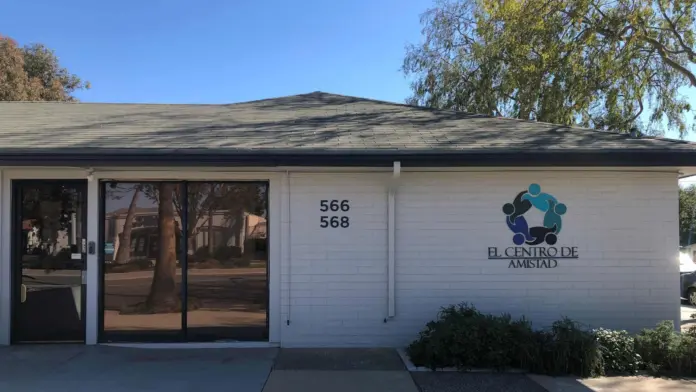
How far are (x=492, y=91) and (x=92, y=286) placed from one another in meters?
15.2

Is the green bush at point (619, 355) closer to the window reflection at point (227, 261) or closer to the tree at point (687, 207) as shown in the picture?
the window reflection at point (227, 261)

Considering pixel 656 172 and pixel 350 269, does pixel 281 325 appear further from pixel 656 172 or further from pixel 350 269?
pixel 656 172

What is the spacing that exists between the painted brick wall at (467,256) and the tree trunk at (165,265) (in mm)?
1649

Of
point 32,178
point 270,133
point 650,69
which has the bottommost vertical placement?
point 32,178

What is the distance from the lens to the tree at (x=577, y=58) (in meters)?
11.9

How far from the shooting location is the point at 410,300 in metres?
7.25

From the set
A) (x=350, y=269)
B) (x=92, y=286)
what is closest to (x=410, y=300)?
(x=350, y=269)

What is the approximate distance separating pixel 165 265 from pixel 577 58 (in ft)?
35.7

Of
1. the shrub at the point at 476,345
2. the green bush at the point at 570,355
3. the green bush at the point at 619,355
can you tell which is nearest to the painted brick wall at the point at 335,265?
the shrub at the point at 476,345

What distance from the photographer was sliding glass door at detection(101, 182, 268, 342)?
288 inches

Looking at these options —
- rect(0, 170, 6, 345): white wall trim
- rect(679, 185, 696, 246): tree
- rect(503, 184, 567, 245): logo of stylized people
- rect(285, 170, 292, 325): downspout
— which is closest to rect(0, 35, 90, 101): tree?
rect(0, 170, 6, 345): white wall trim

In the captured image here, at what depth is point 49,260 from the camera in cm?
736

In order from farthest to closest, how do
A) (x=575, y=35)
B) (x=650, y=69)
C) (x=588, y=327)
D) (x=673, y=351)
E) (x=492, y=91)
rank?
1. (x=492, y=91)
2. (x=650, y=69)
3. (x=575, y=35)
4. (x=588, y=327)
5. (x=673, y=351)

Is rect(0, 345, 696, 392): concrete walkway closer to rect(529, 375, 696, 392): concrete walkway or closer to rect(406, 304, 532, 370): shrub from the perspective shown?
rect(529, 375, 696, 392): concrete walkway
